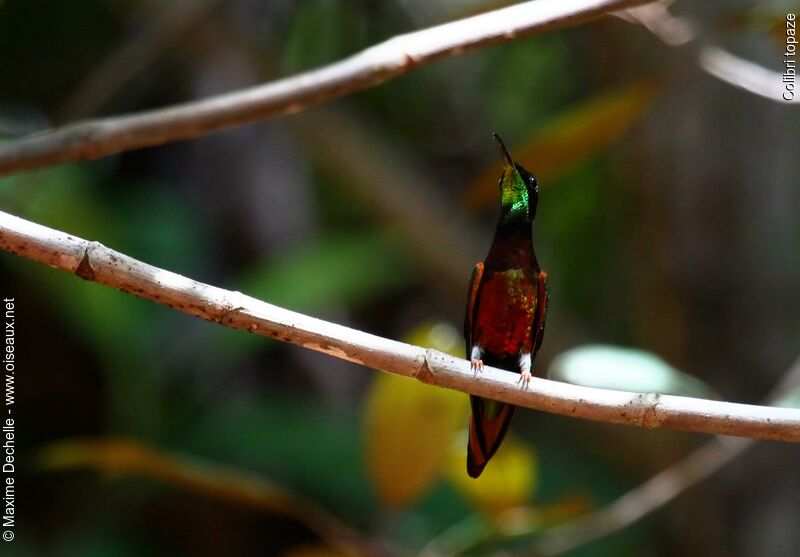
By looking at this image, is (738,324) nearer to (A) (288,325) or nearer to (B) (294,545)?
(B) (294,545)

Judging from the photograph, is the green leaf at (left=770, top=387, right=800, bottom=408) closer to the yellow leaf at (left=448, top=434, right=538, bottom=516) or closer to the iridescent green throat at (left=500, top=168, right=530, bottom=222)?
the yellow leaf at (left=448, top=434, right=538, bottom=516)

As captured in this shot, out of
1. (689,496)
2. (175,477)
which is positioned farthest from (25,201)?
(689,496)

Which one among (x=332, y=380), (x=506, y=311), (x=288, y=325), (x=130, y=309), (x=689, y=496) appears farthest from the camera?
(x=332, y=380)

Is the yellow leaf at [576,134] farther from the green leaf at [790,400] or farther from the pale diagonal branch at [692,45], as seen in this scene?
the green leaf at [790,400]

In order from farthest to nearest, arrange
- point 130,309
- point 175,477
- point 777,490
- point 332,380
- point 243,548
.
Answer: point 332,380 → point 243,548 → point 130,309 → point 777,490 → point 175,477

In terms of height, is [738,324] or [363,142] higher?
[363,142]

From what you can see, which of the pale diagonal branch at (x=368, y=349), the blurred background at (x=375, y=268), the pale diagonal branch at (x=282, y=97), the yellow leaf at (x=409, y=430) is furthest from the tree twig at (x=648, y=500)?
the pale diagonal branch at (x=282, y=97)

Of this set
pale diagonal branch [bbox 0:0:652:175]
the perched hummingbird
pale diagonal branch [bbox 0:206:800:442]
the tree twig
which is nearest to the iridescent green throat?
the perched hummingbird
